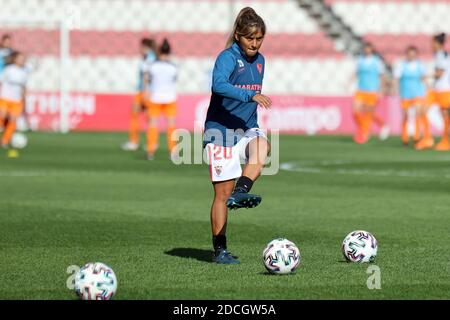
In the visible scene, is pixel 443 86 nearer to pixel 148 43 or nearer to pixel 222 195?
pixel 148 43

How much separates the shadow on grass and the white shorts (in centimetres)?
74

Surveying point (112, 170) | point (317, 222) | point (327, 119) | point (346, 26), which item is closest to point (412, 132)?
point (327, 119)

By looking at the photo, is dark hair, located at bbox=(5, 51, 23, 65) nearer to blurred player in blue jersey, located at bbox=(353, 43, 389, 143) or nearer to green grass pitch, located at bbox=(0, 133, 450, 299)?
green grass pitch, located at bbox=(0, 133, 450, 299)

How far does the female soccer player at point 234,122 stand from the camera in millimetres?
9672

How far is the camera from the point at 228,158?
32.6 ft

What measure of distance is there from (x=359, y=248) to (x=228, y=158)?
136cm

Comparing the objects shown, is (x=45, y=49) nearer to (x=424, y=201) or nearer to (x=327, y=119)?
(x=327, y=119)

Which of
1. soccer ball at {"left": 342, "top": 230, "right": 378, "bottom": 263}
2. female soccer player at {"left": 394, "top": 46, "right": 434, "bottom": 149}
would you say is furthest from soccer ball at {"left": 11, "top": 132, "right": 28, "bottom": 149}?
soccer ball at {"left": 342, "top": 230, "right": 378, "bottom": 263}

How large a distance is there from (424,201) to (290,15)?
25556mm

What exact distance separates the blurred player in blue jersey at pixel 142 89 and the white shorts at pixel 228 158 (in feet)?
51.3

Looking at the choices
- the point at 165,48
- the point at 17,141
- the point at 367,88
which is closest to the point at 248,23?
the point at 165,48

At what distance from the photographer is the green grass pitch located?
8.62 metres

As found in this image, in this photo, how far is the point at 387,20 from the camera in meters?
40.9

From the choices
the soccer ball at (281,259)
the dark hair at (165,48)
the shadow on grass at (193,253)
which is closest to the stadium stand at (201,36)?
the dark hair at (165,48)
